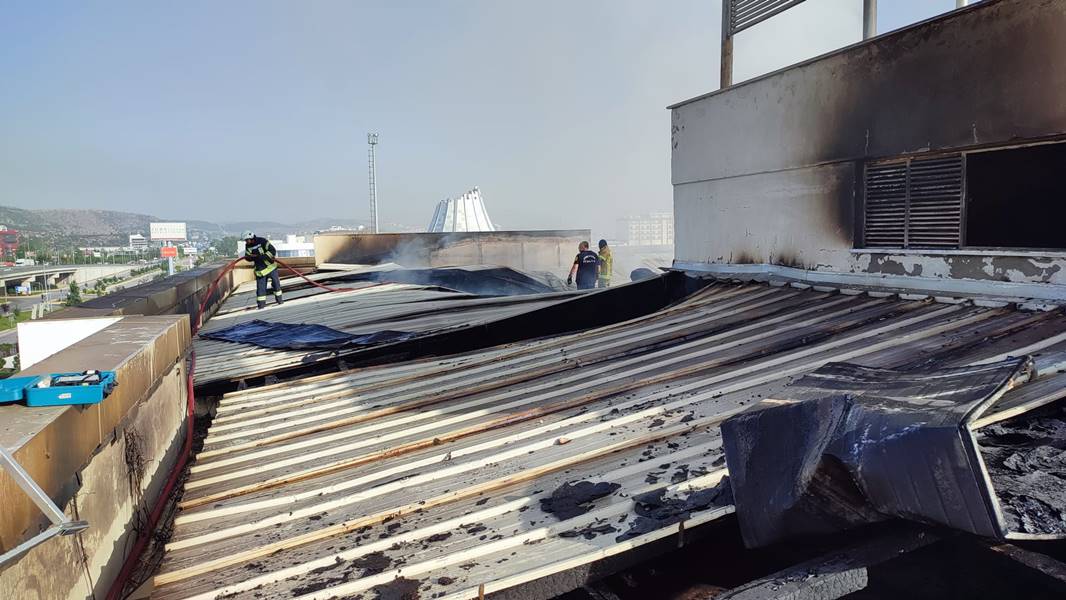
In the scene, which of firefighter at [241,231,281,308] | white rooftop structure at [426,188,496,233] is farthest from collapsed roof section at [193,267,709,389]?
white rooftop structure at [426,188,496,233]

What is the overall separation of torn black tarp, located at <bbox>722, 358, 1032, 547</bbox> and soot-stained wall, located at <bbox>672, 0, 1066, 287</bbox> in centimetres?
326

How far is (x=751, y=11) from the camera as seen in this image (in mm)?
7176

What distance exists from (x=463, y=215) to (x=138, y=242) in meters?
148

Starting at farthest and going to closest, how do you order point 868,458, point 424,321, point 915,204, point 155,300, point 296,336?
point 424,321, point 296,336, point 155,300, point 915,204, point 868,458

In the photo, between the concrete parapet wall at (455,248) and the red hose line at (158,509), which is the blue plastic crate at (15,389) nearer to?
the red hose line at (158,509)

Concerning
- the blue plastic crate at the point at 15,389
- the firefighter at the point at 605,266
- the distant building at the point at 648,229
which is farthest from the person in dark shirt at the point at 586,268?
the distant building at the point at 648,229

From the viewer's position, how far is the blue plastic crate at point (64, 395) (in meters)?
2.32

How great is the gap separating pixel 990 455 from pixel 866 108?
4.33 meters

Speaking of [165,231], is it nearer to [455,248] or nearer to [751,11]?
[455,248]

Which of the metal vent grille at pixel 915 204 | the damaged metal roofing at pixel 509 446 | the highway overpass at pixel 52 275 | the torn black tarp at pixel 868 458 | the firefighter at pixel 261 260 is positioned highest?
the metal vent grille at pixel 915 204

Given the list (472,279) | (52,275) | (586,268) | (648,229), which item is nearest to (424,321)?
(586,268)

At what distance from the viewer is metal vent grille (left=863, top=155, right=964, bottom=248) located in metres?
5.12

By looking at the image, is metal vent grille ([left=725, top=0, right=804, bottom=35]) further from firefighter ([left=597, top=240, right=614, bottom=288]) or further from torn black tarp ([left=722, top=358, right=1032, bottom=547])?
firefighter ([left=597, top=240, right=614, bottom=288])

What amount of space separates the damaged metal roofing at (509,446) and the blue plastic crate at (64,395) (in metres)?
0.77
